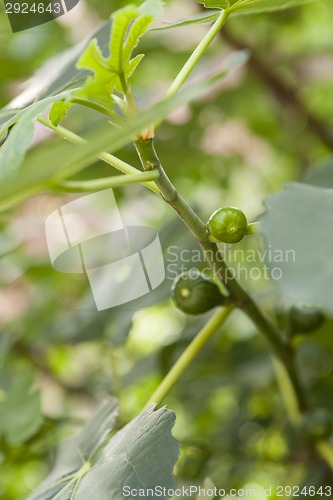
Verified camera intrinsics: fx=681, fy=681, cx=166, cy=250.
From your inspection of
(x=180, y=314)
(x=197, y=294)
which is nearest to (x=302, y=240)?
(x=197, y=294)

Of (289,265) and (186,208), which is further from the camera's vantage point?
(186,208)

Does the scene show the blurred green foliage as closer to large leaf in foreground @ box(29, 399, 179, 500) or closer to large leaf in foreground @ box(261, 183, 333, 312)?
large leaf in foreground @ box(29, 399, 179, 500)

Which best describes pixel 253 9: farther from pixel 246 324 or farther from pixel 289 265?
pixel 246 324

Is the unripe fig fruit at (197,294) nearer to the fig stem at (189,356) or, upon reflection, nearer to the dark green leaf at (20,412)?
the fig stem at (189,356)

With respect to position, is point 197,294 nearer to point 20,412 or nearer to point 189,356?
point 189,356

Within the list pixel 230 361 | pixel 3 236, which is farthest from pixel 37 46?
pixel 230 361

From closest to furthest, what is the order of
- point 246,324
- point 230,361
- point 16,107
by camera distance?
point 16,107 < point 230,361 < point 246,324

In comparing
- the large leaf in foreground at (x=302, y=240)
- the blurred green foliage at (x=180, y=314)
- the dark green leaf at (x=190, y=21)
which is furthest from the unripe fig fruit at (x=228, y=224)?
the blurred green foliage at (x=180, y=314)
